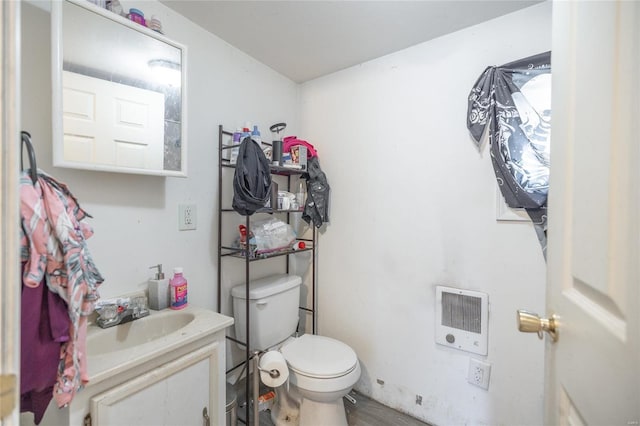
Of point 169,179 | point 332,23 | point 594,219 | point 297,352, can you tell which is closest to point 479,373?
point 297,352

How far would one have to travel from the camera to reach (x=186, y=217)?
1426mm

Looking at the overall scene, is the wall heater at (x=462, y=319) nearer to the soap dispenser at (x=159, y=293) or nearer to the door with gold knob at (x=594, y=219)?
the door with gold knob at (x=594, y=219)

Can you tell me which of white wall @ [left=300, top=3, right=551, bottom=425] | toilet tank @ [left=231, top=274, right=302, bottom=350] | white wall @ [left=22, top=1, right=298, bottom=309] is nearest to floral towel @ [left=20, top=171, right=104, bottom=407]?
white wall @ [left=22, top=1, right=298, bottom=309]

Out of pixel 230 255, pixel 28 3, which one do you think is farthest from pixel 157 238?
pixel 28 3

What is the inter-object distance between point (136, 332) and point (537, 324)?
1357 millimetres

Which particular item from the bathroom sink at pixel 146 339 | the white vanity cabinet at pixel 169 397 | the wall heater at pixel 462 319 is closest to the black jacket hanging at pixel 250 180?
the bathroom sink at pixel 146 339

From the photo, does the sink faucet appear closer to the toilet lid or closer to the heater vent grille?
the toilet lid

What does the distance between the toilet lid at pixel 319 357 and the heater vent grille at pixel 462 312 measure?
556 millimetres

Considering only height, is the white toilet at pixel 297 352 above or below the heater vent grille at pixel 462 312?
below

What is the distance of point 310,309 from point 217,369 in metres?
0.98

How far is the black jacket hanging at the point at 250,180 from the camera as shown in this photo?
139 centimetres

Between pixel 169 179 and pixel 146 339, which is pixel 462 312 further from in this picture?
pixel 169 179

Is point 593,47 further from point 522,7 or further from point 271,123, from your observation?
point 271,123

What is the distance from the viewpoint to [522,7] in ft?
4.29
